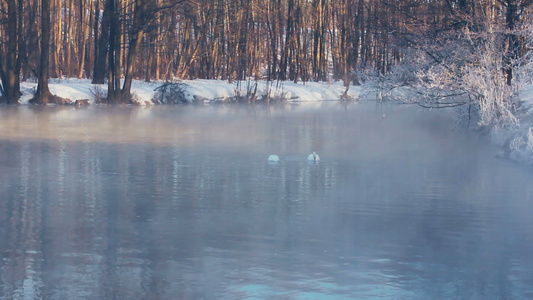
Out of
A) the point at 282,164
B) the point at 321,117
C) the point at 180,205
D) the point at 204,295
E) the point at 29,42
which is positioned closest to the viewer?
the point at 204,295

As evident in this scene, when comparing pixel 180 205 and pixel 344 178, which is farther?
pixel 344 178

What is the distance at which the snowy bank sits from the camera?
3484 cm

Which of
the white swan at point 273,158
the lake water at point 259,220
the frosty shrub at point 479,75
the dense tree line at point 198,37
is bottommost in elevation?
the lake water at point 259,220

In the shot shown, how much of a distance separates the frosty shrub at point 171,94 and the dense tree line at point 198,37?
206 centimetres

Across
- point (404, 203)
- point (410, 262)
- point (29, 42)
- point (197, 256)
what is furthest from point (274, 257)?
point (29, 42)

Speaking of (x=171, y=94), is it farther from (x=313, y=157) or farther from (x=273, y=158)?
(x=273, y=158)

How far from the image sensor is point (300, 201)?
415 inches

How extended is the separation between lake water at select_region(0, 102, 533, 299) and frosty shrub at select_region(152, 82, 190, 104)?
765 inches

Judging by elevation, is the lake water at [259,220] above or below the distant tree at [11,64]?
below

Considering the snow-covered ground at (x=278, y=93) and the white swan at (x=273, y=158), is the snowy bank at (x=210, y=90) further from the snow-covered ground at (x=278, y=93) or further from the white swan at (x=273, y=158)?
the white swan at (x=273, y=158)

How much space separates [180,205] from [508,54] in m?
12.8

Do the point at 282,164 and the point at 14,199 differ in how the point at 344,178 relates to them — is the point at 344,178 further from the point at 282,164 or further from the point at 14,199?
the point at 14,199

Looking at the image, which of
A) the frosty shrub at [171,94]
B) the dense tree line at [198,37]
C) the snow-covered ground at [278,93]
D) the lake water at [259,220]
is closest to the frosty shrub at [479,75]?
the snow-covered ground at [278,93]

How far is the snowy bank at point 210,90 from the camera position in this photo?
34.8m
